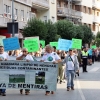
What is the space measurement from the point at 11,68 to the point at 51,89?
159 centimetres

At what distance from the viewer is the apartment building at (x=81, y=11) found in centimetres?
7025

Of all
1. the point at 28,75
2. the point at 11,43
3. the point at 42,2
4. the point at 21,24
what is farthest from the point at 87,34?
the point at 28,75

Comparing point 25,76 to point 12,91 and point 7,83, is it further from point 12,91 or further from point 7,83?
point 12,91

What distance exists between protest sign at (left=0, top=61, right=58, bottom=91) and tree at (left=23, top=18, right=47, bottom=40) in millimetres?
30522

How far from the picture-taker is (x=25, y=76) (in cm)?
1576

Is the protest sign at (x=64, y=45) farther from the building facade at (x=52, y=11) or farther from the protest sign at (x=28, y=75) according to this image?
the building facade at (x=52, y=11)

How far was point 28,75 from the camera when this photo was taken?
1576 cm

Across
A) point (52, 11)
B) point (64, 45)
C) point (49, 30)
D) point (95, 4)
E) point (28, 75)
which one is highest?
point (95, 4)

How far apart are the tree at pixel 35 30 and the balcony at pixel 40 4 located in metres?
8.01

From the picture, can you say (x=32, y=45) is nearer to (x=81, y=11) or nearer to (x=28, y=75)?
(x=28, y=75)

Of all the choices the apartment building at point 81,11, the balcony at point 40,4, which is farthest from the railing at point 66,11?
the balcony at point 40,4

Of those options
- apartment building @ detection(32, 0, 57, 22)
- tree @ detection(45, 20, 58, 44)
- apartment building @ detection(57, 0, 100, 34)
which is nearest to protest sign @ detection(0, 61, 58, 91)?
tree @ detection(45, 20, 58, 44)

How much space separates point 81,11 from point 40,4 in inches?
1003

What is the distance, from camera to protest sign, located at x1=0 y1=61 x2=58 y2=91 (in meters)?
15.6
